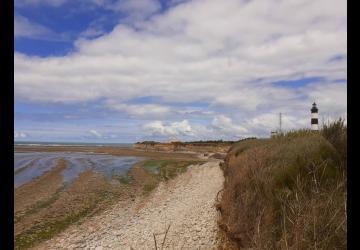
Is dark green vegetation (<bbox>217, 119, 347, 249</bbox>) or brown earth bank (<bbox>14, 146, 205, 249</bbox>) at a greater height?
dark green vegetation (<bbox>217, 119, 347, 249</bbox>)

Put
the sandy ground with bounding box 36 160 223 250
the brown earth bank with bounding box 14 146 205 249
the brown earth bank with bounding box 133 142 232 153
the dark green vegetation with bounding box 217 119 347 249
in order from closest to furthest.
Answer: the dark green vegetation with bounding box 217 119 347 249, the sandy ground with bounding box 36 160 223 250, the brown earth bank with bounding box 14 146 205 249, the brown earth bank with bounding box 133 142 232 153

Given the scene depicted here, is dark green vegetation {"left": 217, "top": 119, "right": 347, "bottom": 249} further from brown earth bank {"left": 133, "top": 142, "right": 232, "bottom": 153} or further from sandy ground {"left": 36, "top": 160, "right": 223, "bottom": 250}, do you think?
brown earth bank {"left": 133, "top": 142, "right": 232, "bottom": 153}

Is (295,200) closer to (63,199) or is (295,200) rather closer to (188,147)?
(63,199)

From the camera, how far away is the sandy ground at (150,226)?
10461 mm

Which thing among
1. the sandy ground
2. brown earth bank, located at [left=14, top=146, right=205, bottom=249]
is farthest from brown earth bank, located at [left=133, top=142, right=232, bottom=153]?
the sandy ground

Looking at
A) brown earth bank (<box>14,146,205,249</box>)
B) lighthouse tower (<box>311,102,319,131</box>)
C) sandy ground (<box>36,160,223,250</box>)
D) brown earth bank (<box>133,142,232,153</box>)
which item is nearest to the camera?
sandy ground (<box>36,160,223,250</box>)

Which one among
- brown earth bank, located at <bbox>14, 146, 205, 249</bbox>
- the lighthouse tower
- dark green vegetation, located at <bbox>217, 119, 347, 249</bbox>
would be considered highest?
the lighthouse tower

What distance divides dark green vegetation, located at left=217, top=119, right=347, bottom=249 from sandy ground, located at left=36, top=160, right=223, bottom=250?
157cm

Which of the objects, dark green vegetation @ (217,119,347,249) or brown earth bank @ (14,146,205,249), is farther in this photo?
brown earth bank @ (14,146,205,249)

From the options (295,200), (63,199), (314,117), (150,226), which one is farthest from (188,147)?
(295,200)

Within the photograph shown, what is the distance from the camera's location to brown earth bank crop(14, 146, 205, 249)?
12.5 metres

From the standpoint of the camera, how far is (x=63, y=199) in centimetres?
1745

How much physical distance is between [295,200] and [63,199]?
1414cm

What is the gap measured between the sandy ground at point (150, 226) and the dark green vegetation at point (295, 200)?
61.6 inches
